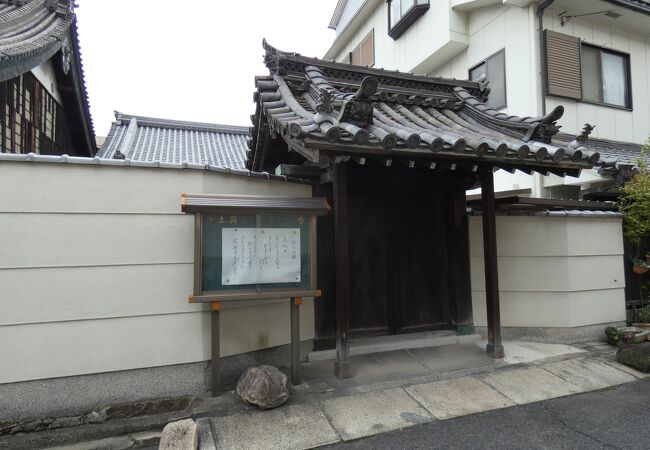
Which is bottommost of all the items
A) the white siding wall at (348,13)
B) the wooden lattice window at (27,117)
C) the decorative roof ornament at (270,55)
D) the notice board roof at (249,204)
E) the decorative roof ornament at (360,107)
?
the notice board roof at (249,204)

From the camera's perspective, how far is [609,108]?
10.0 m

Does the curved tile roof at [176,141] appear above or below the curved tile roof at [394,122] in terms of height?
above

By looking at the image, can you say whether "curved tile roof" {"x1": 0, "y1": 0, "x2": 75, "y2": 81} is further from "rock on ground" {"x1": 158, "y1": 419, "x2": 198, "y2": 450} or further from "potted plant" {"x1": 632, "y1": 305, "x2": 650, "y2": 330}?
"potted plant" {"x1": 632, "y1": 305, "x2": 650, "y2": 330}

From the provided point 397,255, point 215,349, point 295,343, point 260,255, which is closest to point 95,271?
point 215,349

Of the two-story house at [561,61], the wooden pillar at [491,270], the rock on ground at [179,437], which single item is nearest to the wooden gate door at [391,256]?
the wooden pillar at [491,270]

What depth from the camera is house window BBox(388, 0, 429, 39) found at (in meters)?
12.4

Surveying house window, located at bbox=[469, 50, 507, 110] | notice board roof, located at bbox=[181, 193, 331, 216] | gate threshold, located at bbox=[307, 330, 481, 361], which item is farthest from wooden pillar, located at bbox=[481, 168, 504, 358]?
house window, located at bbox=[469, 50, 507, 110]

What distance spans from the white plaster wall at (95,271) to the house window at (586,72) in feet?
30.1

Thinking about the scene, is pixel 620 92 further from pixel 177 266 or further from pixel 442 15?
pixel 177 266

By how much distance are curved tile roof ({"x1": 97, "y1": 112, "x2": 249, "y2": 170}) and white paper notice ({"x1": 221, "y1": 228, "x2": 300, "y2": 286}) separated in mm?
7815

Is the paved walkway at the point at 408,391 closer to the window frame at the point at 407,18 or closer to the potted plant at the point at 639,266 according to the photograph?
the potted plant at the point at 639,266

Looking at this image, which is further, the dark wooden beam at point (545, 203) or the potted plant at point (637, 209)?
the potted plant at point (637, 209)

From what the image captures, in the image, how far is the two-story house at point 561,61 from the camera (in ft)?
29.6

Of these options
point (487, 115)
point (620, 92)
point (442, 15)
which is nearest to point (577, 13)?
point (620, 92)
